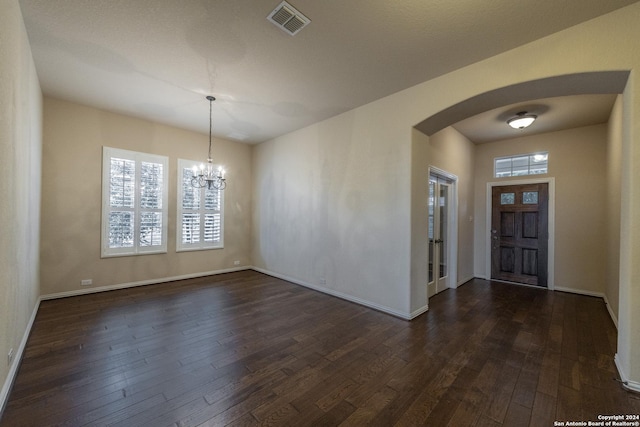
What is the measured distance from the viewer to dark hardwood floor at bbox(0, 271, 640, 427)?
1.87 m

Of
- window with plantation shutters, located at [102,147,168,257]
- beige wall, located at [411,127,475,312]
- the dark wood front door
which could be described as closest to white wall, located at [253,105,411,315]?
beige wall, located at [411,127,475,312]

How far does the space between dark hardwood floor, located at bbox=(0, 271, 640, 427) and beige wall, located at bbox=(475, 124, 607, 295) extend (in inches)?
40.1

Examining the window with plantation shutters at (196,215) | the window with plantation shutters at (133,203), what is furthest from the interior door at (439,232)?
the window with plantation shutters at (133,203)

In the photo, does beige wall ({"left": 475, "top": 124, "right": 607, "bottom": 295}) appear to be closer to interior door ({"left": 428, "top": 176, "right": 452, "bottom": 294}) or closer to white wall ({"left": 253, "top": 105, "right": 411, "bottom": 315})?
interior door ({"left": 428, "top": 176, "right": 452, "bottom": 294})

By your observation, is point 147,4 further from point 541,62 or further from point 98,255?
point 98,255

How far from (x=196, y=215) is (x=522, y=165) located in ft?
24.3

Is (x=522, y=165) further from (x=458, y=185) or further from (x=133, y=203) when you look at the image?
(x=133, y=203)

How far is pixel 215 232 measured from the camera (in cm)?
615

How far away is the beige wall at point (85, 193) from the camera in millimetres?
4184

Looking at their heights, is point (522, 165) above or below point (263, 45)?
below

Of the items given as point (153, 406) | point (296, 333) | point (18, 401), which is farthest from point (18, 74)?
point (296, 333)

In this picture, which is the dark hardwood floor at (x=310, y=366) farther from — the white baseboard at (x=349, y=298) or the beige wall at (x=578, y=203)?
the beige wall at (x=578, y=203)

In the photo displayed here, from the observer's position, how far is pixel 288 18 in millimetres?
2350

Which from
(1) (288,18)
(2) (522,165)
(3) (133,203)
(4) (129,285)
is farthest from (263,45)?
(2) (522,165)
